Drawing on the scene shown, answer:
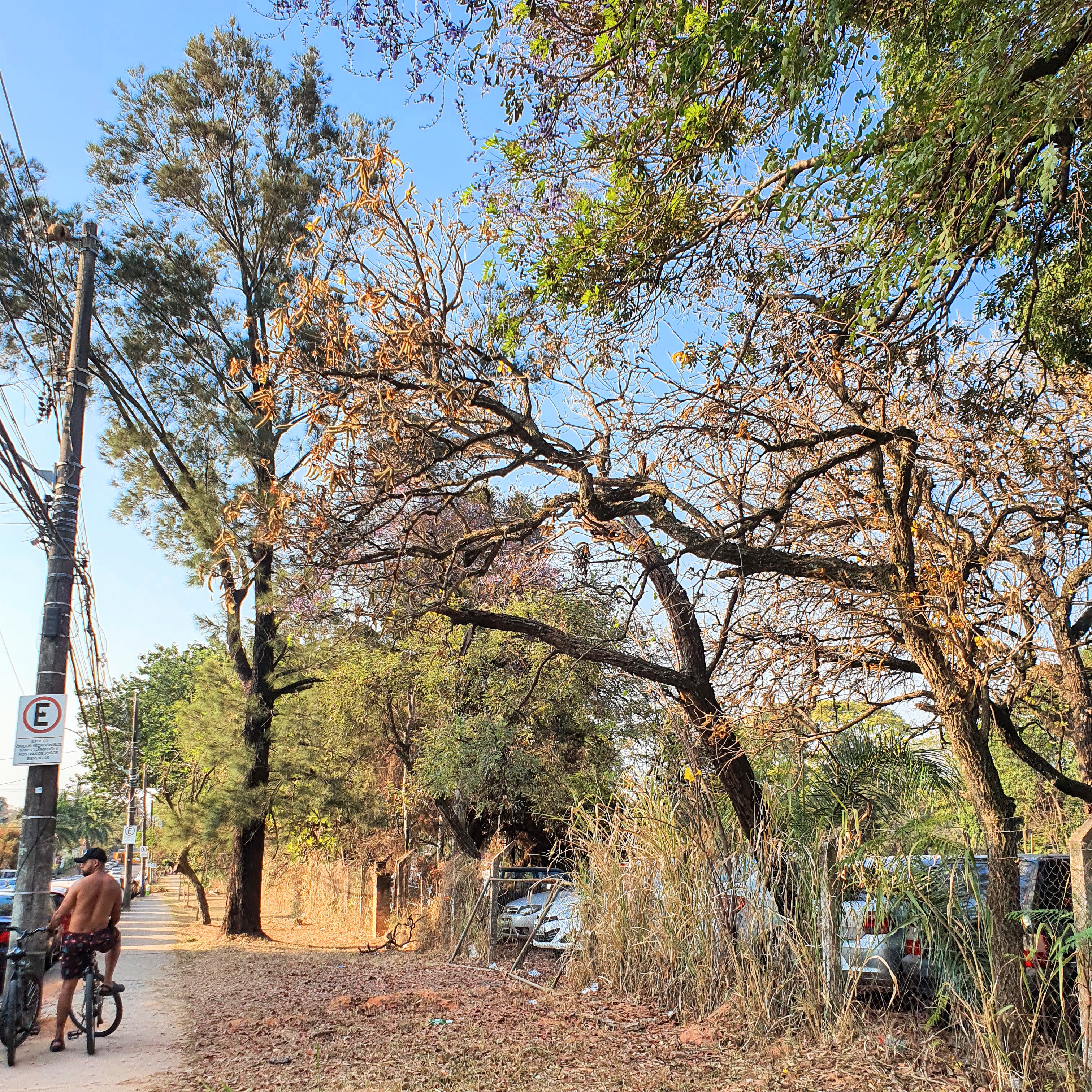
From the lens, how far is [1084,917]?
5.53 m

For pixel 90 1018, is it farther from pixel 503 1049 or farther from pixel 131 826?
pixel 131 826

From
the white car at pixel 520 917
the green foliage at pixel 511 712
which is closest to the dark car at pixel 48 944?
the white car at pixel 520 917

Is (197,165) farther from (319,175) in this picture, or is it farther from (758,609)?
(758,609)

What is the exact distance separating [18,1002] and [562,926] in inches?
281

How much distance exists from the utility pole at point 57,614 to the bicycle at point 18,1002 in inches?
7.9

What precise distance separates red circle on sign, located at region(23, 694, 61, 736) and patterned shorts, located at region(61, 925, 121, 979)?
1.91m

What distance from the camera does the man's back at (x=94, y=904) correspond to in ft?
28.3

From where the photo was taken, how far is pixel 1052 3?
16.6ft

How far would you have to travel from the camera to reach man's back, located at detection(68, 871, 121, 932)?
862cm

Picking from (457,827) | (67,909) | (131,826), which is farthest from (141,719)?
(67,909)

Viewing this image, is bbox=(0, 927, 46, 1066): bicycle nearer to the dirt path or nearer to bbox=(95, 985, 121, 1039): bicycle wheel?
bbox=(95, 985, 121, 1039): bicycle wheel

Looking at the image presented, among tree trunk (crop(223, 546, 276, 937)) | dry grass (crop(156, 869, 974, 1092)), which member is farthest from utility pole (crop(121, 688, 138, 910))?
dry grass (crop(156, 869, 974, 1092))

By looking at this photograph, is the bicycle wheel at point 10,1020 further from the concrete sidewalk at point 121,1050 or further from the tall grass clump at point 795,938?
the tall grass clump at point 795,938

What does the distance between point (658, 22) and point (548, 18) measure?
1.62m
